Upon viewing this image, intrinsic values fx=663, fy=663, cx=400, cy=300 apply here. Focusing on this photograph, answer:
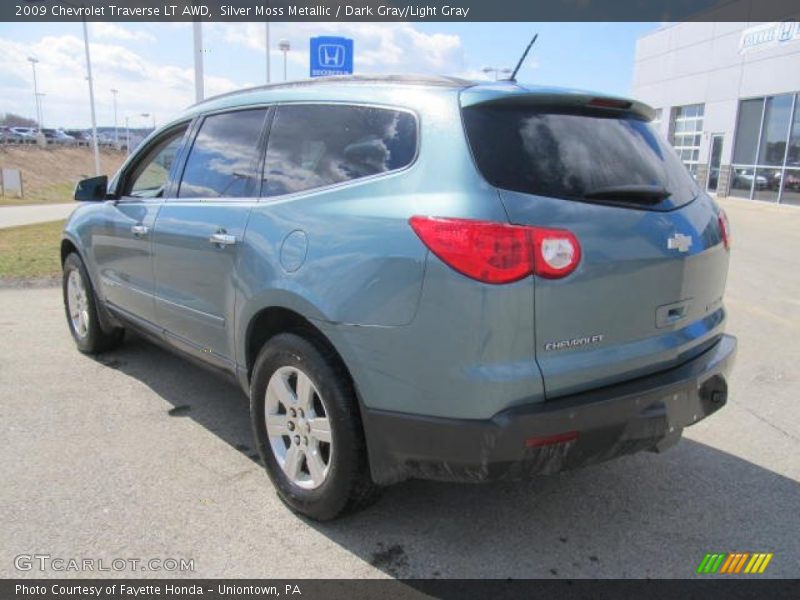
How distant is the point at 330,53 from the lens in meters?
12.2

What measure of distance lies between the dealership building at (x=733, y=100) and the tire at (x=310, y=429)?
16.9m

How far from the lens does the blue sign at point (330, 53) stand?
12.1 meters

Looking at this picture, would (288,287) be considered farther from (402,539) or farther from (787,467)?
(787,467)

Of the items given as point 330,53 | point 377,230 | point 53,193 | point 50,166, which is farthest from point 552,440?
point 50,166

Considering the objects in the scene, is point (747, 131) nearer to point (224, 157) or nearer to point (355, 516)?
point (224, 157)

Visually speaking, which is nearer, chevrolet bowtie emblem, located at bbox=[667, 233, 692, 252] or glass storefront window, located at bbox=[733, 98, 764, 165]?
chevrolet bowtie emblem, located at bbox=[667, 233, 692, 252]

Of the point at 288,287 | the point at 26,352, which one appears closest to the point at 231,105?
the point at 288,287

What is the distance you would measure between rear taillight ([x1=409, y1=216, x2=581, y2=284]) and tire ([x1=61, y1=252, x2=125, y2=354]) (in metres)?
3.70

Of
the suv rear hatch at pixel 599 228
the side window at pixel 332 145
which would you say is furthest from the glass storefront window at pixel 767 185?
the side window at pixel 332 145

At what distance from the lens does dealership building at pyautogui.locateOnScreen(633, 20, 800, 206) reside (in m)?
21.3

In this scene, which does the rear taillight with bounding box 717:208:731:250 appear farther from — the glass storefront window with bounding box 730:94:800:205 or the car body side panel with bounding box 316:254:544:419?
the glass storefront window with bounding box 730:94:800:205

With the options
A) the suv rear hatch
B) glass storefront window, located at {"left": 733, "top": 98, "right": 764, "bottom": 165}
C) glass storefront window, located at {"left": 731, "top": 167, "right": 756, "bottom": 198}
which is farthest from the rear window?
glass storefront window, located at {"left": 733, "top": 98, "right": 764, "bottom": 165}

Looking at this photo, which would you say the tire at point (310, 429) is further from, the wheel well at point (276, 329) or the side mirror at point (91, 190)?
the side mirror at point (91, 190)

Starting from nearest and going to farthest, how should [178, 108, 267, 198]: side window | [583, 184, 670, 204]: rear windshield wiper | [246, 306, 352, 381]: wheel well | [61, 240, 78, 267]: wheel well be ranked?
[583, 184, 670, 204]: rear windshield wiper
[246, 306, 352, 381]: wheel well
[178, 108, 267, 198]: side window
[61, 240, 78, 267]: wheel well
